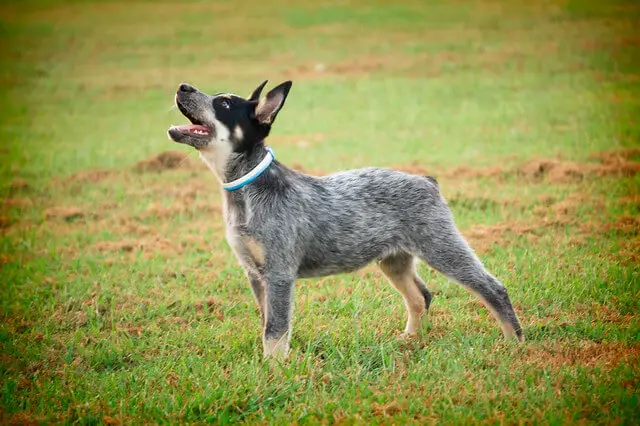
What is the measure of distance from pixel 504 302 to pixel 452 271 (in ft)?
1.69

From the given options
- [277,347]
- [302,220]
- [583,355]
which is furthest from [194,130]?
[583,355]

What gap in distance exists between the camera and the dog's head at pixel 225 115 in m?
6.00

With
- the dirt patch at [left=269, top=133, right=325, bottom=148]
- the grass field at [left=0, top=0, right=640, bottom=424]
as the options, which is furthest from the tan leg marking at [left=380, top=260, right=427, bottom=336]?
the dirt patch at [left=269, top=133, right=325, bottom=148]

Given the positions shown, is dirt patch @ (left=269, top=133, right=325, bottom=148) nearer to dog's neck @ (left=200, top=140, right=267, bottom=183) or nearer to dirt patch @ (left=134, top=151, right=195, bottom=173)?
dirt patch @ (left=134, top=151, right=195, bottom=173)

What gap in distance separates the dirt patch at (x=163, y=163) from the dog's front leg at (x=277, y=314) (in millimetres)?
7592

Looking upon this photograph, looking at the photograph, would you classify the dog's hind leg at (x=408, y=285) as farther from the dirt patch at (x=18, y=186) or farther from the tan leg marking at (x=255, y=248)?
the dirt patch at (x=18, y=186)

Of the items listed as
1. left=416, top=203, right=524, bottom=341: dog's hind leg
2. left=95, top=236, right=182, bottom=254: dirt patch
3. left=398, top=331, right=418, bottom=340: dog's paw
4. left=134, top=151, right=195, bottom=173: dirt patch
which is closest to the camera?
left=416, top=203, right=524, bottom=341: dog's hind leg

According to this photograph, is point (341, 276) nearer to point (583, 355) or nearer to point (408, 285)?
point (408, 285)

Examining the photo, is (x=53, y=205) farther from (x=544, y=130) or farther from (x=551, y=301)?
(x=544, y=130)

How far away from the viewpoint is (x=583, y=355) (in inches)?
237

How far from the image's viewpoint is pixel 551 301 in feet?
23.7

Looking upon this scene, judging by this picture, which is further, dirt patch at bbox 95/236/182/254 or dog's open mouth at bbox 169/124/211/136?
dirt patch at bbox 95/236/182/254

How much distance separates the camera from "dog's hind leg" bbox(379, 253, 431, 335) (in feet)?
22.0

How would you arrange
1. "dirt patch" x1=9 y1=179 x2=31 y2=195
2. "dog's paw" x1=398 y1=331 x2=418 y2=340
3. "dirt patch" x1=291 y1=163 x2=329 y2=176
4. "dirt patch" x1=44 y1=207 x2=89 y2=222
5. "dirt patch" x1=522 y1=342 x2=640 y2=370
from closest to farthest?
"dirt patch" x1=522 y1=342 x2=640 y2=370 < "dog's paw" x1=398 y1=331 x2=418 y2=340 < "dirt patch" x1=44 y1=207 x2=89 y2=222 < "dirt patch" x1=9 y1=179 x2=31 y2=195 < "dirt patch" x1=291 y1=163 x2=329 y2=176
